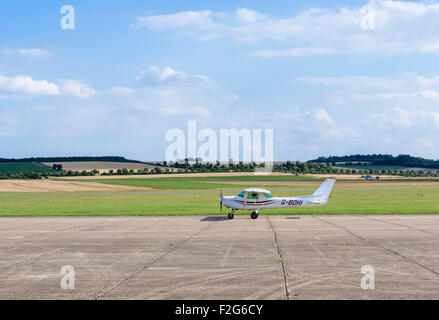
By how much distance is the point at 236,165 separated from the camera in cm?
15750

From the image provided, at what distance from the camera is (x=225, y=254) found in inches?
679

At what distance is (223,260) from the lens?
626 inches

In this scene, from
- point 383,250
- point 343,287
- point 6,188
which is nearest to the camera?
point 343,287

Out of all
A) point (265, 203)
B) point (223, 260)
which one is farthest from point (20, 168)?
point (223, 260)

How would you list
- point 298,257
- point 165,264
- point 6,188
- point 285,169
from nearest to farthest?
point 165,264
point 298,257
point 6,188
point 285,169

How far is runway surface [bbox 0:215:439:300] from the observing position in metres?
11.5

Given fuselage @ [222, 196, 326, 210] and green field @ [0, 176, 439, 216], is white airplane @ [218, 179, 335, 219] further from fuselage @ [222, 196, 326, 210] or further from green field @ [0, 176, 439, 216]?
green field @ [0, 176, 439, 216]

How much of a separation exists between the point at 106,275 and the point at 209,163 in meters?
150

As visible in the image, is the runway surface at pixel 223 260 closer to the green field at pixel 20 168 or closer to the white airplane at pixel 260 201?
the white airplane at pixel 260 201

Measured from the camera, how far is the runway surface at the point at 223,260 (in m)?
11.5

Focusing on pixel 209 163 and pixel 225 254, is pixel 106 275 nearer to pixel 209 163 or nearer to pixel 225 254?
pixel 225 254
